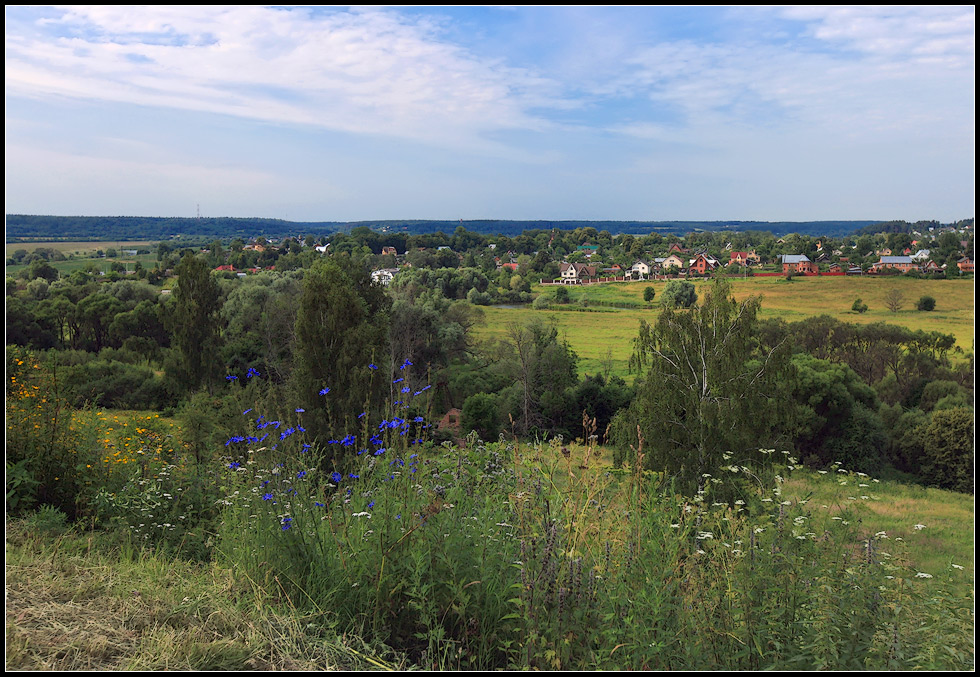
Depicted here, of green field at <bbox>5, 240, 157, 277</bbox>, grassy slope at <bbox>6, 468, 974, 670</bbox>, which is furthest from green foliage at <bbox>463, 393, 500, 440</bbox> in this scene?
grassy slope at <bbox>6, 468, 974, 670</bbox>

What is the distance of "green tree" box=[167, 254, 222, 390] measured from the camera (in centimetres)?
3084

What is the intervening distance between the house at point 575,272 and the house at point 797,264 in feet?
76.4

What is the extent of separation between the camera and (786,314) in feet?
139

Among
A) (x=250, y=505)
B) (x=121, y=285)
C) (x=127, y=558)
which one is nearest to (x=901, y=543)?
(x=250, y=505)

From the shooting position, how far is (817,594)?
2.47 m

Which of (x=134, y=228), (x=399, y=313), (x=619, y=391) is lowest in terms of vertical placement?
(x=619, y=391)

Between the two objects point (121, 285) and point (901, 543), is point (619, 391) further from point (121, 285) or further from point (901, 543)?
point (121, 285)

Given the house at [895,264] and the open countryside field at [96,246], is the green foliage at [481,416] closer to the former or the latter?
the open countryside field at [96,246]

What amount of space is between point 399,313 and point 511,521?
107 feet

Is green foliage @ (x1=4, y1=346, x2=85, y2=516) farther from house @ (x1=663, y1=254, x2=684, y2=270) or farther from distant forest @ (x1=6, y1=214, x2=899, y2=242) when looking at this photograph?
house @ (x1=663, y1=254, x2=684, y2=270)

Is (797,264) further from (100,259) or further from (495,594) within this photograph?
(495,594)

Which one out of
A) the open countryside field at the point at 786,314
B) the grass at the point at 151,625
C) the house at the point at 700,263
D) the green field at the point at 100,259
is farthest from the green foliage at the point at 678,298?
the green field at the point at 100,259

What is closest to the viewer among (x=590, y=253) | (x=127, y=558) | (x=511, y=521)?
(x=511, y=521)

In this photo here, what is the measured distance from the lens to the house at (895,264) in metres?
32.1
